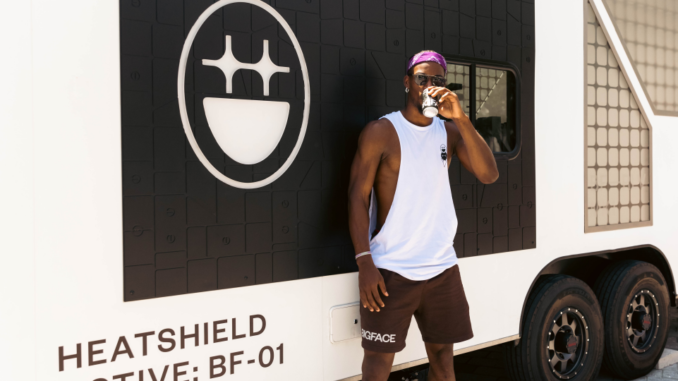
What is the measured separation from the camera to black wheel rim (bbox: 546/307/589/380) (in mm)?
3613

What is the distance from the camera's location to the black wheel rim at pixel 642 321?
412 cm

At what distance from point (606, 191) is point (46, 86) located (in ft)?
11.0

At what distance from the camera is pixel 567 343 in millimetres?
3607

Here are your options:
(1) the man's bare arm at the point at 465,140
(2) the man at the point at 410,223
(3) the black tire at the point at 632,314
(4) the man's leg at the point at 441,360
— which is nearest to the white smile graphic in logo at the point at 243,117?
(2) the man at the point at 410,223

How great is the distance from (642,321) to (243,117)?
3304 mm

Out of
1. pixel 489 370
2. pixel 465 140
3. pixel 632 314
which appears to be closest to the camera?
Result: pixel 465 140

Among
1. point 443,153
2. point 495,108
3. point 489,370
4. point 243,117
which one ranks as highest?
point 495,108

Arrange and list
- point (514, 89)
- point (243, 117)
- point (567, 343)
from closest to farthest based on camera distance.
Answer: point (243, 117)
point (514, 89)
point (567, 343)

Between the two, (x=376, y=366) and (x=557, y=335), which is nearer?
(x=376, y=366)

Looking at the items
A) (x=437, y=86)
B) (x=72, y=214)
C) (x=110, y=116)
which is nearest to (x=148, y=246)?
(x=72, y=214)

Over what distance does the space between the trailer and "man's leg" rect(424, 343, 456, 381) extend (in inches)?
5.7

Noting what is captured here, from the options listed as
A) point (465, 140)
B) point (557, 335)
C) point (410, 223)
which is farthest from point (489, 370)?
point (465, 140)

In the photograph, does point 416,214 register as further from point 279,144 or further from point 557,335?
point 557,335

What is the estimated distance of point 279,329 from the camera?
99.3 inches
